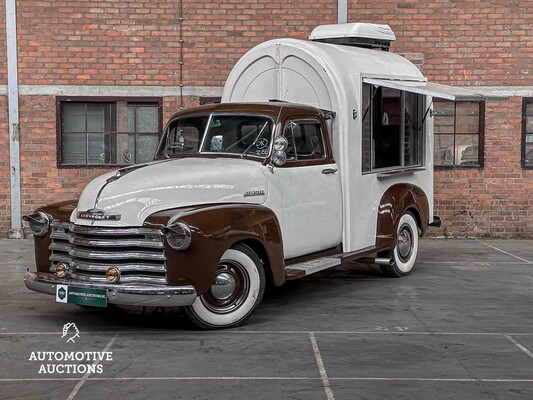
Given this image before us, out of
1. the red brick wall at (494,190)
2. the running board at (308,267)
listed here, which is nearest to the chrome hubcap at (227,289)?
the running board at (308,267)

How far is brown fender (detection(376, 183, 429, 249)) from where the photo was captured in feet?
31.5

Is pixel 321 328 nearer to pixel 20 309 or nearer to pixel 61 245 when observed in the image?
pixel 61 245

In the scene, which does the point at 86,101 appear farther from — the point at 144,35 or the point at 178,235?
the point at 178,235

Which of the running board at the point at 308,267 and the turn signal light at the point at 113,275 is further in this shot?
the running board at the point at 308,267

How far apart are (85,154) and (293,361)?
8.50m

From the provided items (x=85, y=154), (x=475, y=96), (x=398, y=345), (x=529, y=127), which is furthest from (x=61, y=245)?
(x=529, y=127)

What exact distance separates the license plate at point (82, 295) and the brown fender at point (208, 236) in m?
0.58

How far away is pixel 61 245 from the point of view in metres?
7.31

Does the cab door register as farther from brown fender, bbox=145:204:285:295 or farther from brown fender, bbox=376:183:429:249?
brown fender, bbox=376:183:429:249

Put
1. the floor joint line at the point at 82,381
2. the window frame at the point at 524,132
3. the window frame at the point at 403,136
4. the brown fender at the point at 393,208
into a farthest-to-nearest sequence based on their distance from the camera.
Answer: the window frame at the point at 524,132
the brown fender at the point at 393,208
the window frame at the point at 403,136
the floor joint line at the point at 82,381

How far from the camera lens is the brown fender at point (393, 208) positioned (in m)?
9.60

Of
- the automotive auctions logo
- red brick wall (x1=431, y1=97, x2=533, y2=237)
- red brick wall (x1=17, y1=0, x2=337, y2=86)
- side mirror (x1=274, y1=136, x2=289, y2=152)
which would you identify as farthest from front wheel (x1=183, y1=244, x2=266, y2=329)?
red brick wall (x1=431, y1=97, x2=533, y2=237)

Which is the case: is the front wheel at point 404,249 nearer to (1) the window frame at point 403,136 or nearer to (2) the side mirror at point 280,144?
(1) the window frame at point 403,136

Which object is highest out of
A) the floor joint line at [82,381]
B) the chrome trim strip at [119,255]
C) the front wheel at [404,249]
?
the chrome trim strip at [119,255]
